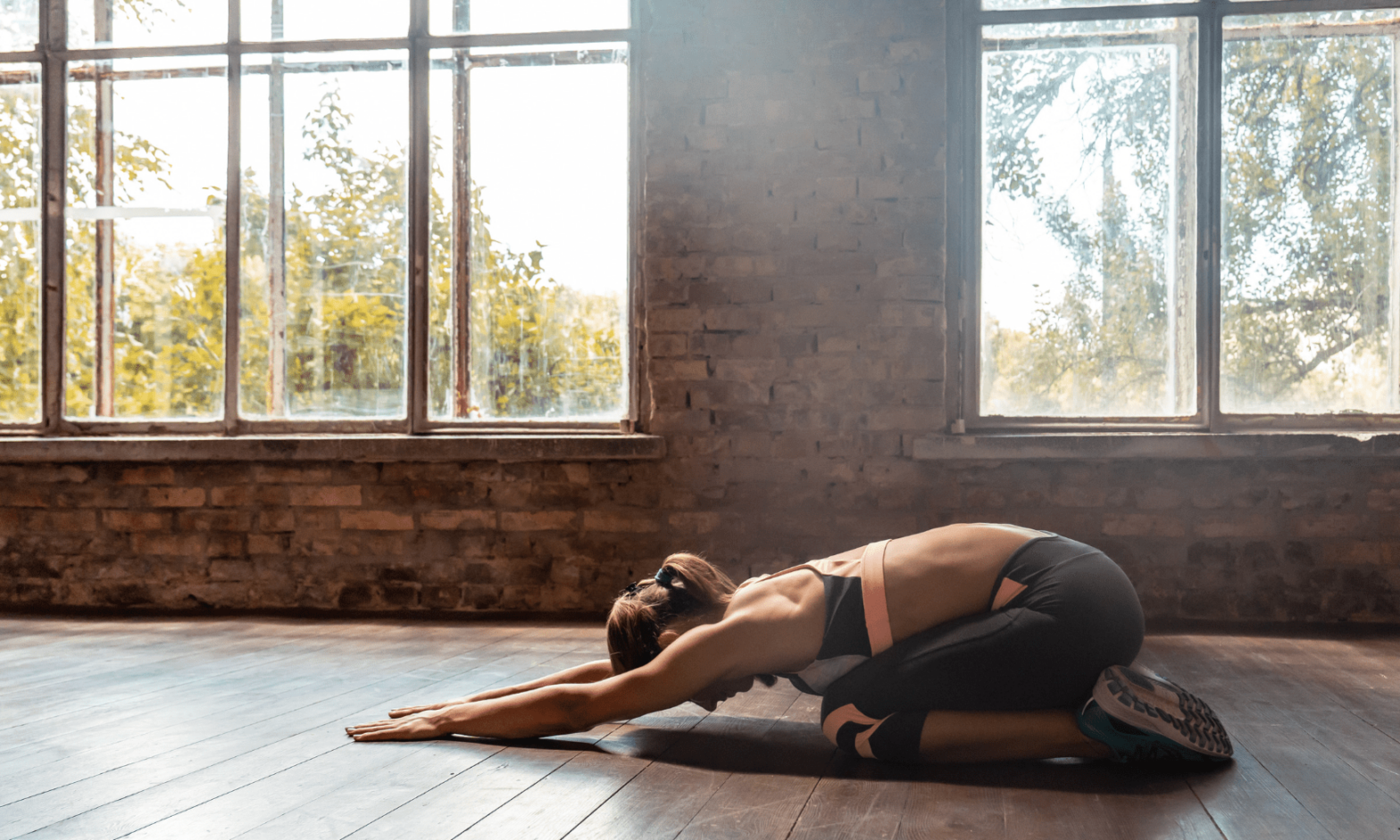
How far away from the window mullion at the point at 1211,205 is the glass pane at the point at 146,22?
4.52 metres

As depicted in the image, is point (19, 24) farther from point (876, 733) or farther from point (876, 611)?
point (876, 733)

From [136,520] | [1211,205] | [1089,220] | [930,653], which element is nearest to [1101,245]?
[1089,220]

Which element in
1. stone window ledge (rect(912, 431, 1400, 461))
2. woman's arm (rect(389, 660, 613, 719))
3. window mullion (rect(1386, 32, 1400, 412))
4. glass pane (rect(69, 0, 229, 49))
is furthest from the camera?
glass pane (rect(69, 0, 229, 49))

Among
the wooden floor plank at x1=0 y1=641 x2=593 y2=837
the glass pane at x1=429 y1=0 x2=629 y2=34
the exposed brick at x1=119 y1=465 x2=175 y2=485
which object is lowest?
the wooden floor plank at x1=0 y1=641 x2=593 y2=837

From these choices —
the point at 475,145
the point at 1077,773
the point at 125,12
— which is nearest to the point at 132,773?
the point at 1077,773

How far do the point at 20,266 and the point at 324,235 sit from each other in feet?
5.35

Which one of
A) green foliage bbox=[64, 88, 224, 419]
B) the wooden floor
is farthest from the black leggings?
green foliage bbox=[64, 88, 224, 419]

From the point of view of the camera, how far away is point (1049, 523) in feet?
13.7

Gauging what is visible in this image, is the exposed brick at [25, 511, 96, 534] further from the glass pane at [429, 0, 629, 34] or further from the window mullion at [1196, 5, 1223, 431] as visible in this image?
the window mullion at [1196, 5, 1223, 431]

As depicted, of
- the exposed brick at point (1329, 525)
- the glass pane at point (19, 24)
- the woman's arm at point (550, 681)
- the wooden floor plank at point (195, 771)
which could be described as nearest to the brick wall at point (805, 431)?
the exposed brick at point (1329, 525)

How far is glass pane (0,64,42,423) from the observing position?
4.97m

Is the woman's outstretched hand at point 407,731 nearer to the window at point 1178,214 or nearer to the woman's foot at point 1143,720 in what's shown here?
the woman's foot at point 1143,720

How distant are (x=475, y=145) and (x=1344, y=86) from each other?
3852mm

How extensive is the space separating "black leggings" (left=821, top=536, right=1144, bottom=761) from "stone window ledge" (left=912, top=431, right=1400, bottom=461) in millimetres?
1980
